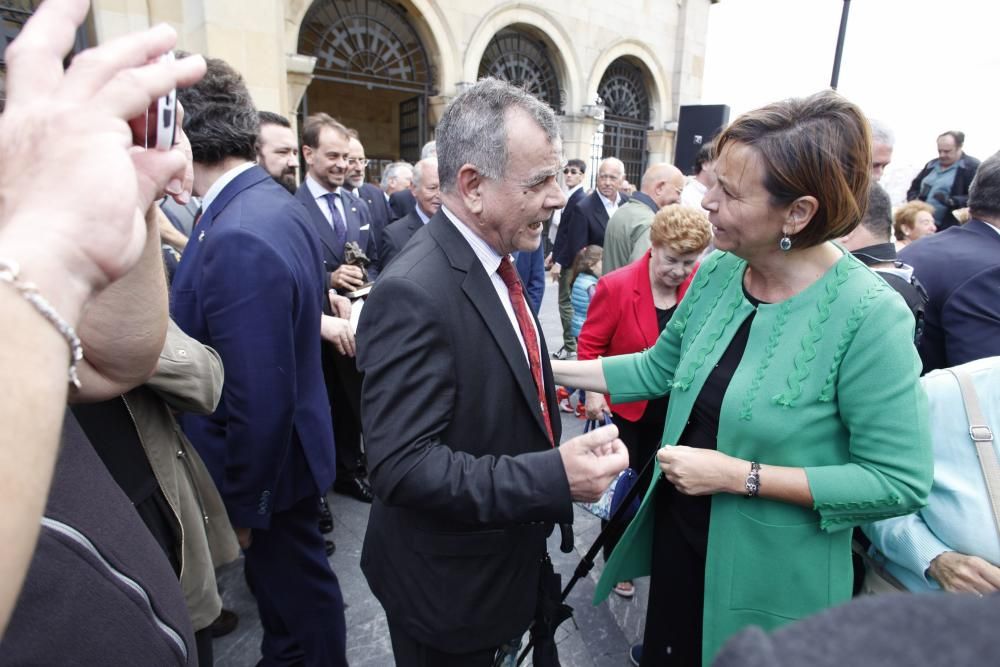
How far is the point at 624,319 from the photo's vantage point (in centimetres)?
298

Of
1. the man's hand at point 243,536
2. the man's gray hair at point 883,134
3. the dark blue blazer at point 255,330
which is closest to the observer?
the dark blue blazer at point 255,330

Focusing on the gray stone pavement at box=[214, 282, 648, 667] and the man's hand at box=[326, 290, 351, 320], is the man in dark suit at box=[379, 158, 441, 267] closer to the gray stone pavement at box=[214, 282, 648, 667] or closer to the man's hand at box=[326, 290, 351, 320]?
the man's hand at box=[326, 290, 351, 320]

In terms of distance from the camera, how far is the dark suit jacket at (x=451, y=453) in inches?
48.1

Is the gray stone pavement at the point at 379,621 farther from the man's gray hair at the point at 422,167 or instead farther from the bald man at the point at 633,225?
the man's gray hair at the point at 422,167

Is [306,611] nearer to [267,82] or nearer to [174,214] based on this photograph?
[174,214]

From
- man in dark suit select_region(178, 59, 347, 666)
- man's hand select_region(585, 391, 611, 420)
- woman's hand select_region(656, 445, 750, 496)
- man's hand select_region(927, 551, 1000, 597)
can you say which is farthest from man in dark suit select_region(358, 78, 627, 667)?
man's hand select_region(585, 391, 611, 420)

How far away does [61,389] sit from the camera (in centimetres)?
46

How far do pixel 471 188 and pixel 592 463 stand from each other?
757 millimetres

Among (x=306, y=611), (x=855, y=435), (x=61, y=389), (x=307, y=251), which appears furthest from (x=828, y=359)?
(x=306, y=611)

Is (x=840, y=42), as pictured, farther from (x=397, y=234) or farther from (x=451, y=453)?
(x=451, y=453)

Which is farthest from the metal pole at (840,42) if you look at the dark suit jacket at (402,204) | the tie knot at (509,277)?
the tie knot at (509,277)

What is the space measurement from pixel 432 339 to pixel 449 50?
1029 centimetres

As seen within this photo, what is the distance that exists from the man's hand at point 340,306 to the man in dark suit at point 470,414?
1.84 meters

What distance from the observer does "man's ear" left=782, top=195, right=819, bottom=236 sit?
1458mm
